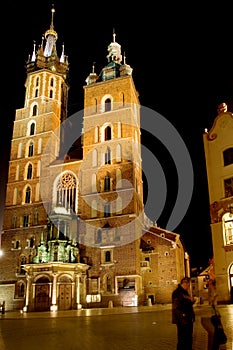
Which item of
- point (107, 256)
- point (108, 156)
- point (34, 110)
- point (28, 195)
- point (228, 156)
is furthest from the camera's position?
point (34, 110)

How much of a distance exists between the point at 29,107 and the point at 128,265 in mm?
25673

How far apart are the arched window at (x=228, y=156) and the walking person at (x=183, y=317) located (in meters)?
19.9

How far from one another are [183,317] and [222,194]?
19550 mm

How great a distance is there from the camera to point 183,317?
22.3 feet

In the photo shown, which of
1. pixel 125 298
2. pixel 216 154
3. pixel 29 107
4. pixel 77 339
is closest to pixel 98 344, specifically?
pixel 77 339

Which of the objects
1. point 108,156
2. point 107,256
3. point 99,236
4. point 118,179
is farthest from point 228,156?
point 108,156

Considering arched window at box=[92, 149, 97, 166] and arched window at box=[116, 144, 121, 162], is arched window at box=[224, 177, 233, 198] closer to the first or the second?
arched window at box=[116, 144, 121, 162]

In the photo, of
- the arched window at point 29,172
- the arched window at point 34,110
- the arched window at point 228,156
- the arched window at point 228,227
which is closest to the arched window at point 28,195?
the arched window at point 29,172

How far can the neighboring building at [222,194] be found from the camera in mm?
23906

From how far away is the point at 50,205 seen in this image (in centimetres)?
4372

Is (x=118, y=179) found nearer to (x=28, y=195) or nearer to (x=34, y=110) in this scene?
(x=28, y=195)

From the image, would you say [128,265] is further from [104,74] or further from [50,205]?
[104,74]

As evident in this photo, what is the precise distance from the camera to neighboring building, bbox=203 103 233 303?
23906 millimetres

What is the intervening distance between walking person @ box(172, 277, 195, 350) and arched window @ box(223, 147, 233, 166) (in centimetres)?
1987
